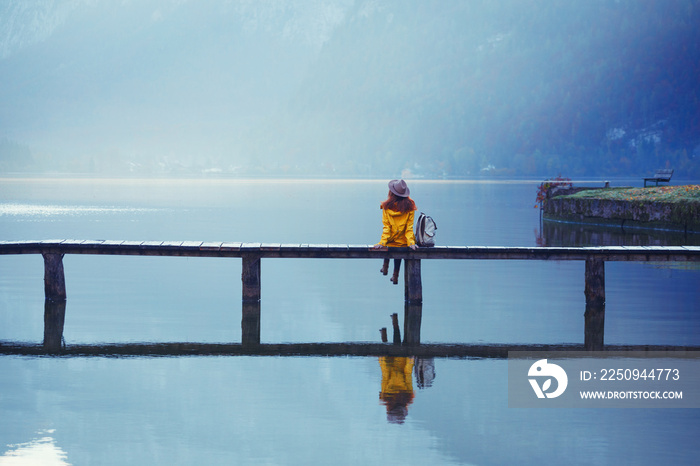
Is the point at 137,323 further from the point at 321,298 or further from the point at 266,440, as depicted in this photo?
the point at 266,440

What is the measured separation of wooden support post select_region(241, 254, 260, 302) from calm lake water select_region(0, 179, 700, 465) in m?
0.51

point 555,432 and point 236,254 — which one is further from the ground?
point 236,254

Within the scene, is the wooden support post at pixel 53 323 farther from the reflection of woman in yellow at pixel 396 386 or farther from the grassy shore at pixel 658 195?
the grassy shore at pixel 658 195

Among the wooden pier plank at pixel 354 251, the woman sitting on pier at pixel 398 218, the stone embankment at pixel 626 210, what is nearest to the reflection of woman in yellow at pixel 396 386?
the wooden pier plank at pixel 354 251

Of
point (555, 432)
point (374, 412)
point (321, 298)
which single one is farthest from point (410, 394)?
point (321, 298)

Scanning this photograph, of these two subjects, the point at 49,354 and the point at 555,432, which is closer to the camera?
the point at 555,432

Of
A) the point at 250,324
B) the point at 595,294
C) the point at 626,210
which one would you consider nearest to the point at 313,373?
the point at 250,324

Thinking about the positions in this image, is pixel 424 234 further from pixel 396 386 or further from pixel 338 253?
pixel 396 386

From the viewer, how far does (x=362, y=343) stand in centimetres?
1506

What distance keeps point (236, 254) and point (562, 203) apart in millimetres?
37915

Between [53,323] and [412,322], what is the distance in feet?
21.5

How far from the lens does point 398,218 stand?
1672 centimetres

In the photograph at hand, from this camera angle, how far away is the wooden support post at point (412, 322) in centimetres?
1533

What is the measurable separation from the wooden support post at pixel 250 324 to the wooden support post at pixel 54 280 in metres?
3.79
